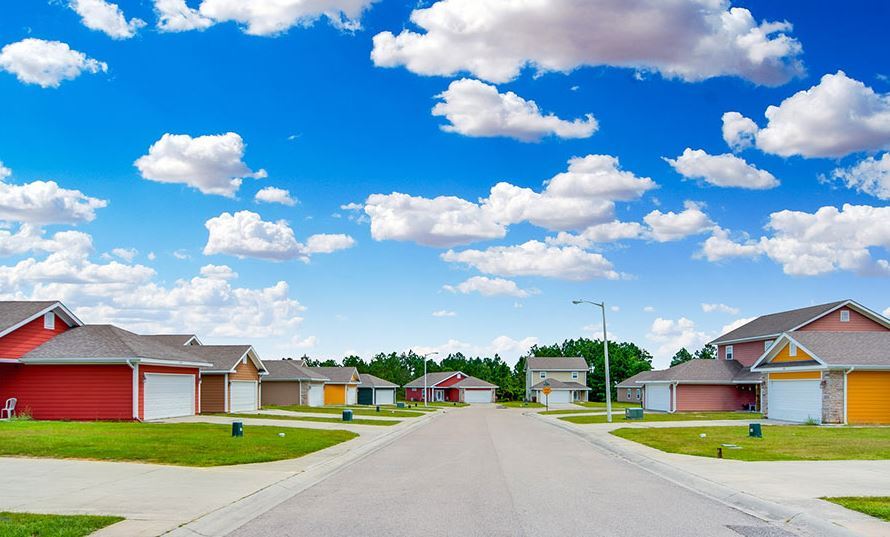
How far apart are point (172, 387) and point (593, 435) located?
22.2m

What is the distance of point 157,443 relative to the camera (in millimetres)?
24781

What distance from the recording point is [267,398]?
70.8m

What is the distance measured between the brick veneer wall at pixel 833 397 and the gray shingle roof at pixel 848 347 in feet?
2.99

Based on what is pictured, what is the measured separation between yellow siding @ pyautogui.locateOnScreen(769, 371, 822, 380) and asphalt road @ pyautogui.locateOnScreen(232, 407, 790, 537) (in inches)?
986

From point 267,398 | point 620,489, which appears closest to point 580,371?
point 267,398

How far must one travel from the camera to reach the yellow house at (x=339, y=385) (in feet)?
297

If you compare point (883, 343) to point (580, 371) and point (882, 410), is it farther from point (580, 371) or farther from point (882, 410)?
point (580, 371)

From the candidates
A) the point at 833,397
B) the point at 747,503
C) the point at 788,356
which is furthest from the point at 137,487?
the point at 788,356

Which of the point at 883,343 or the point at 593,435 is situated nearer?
the point at 593,435

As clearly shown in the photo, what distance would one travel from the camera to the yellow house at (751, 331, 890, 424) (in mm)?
41875

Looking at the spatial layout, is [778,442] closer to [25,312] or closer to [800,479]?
[800,479]

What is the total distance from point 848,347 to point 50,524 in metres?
43.4

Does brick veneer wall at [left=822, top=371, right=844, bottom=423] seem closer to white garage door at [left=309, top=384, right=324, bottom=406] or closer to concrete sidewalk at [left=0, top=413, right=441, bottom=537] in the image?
concrete sidewalk at [left=0, top=413, right=441, bottom=537]

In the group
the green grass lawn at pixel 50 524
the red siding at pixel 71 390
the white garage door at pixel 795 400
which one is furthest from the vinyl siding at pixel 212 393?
the green grass lawn at pixel 50 524
